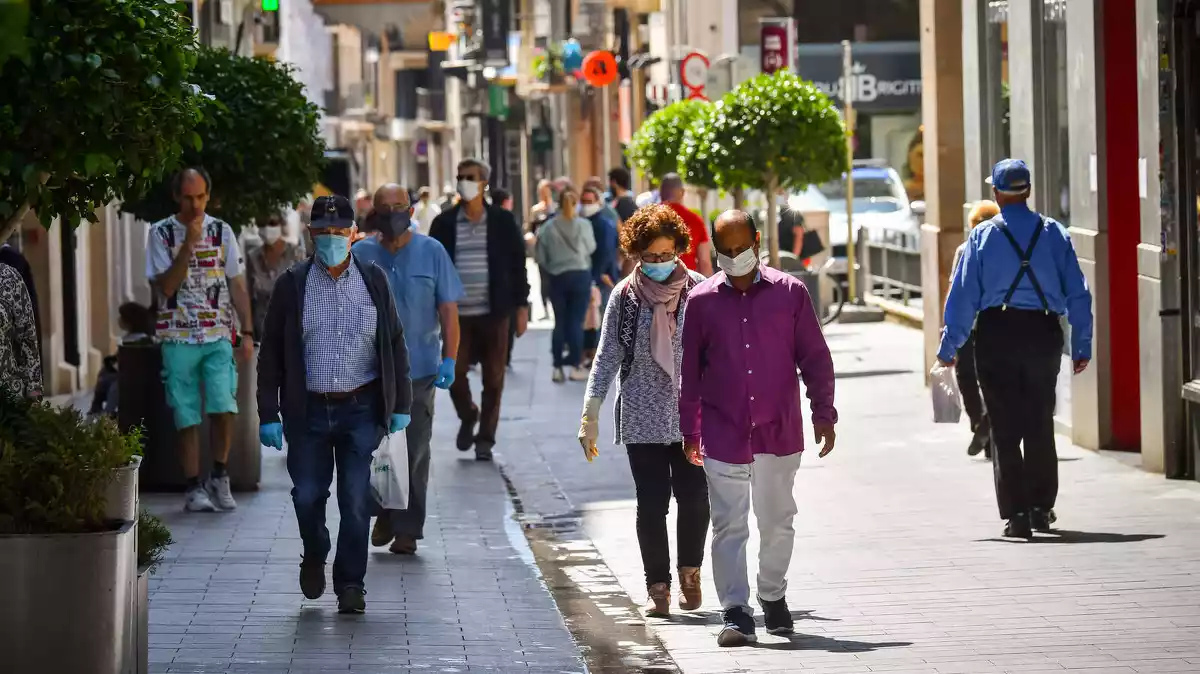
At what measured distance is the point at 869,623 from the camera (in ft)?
28.5

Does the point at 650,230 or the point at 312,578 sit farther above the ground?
the point at 650,230

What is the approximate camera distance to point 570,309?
840 inches

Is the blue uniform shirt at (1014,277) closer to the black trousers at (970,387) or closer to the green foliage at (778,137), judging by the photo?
the black trousers at (970,387)

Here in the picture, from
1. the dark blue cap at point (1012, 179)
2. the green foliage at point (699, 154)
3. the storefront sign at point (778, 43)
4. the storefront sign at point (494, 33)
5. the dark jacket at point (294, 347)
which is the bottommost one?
Result: the dark jacket at point (294, 347)

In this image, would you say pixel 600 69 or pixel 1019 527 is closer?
pixel 1019 527

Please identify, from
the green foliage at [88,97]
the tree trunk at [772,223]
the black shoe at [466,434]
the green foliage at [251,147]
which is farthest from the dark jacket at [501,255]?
the green foliage at [88,97]

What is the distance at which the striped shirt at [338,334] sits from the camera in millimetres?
9094

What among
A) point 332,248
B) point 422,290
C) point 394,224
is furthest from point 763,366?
point 394,224

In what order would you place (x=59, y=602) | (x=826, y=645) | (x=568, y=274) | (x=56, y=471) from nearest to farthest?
(x=59, y=602) < (x=56, y=471) < (x=826, y=645) < (x=568, y=274)

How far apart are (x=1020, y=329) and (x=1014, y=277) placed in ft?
0.80

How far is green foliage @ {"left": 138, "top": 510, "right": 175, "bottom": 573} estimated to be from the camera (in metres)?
7.17

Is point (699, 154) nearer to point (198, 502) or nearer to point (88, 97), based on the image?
point (198, 502)

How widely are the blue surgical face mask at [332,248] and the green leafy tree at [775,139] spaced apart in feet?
43.5

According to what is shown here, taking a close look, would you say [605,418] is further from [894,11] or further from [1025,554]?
[894,11]
